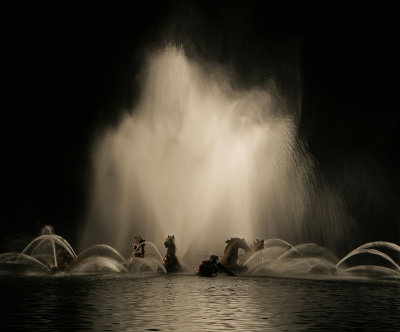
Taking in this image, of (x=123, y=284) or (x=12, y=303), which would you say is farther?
(x=123, y=284)

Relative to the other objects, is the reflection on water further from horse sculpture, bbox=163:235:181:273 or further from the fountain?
the fountain

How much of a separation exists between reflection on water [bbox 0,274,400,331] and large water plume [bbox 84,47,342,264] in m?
21.9

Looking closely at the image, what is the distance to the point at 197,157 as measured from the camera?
2234 inches

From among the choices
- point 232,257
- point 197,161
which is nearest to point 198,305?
point 232,257

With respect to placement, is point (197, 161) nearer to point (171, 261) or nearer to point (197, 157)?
point (197, 157)

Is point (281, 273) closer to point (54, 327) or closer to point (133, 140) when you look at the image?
point (133, 140)

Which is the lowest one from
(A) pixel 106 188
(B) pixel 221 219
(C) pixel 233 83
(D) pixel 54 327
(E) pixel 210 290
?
(D) pixel 54 327

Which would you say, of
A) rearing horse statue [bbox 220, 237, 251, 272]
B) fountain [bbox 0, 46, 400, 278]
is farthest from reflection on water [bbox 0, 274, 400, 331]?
fountain [bbox 0, 46, 400, 278]

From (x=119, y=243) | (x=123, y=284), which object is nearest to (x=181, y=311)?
(x=123, y=284)

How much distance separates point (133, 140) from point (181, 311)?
4021 cm

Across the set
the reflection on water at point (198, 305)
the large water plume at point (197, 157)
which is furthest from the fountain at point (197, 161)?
the reflection on water at point (198, 305)

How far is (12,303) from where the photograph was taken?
23.0 m

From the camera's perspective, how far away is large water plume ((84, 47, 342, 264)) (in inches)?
2190

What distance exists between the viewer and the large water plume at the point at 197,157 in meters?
55.6
